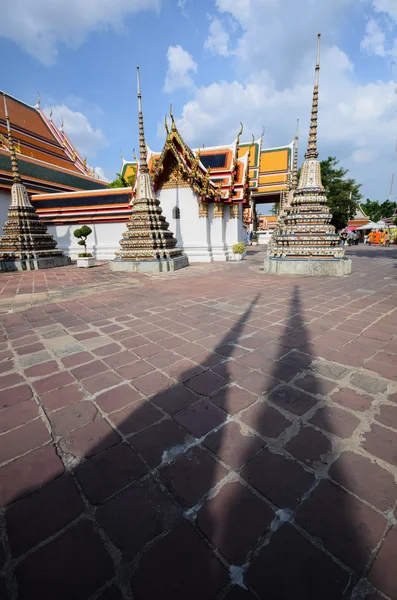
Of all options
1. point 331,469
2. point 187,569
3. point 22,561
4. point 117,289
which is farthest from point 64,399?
point 117,289

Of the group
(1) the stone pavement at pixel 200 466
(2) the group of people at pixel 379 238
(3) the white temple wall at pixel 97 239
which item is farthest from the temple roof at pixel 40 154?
(2) the group of people at pixel 379 238

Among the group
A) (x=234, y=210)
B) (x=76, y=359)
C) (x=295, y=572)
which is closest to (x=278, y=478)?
(x=295, y=572)

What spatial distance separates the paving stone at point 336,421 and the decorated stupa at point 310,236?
23.1 feet

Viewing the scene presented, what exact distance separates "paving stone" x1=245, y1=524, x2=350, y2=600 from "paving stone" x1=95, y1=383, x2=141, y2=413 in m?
1.34

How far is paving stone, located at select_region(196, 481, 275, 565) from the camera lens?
1.17m

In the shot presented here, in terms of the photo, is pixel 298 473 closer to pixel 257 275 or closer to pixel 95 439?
pixel 95 439

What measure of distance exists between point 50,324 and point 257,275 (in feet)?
20.2

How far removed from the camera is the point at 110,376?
2562mm

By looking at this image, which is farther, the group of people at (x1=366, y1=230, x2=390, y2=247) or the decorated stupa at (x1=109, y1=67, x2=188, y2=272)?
the group of people at (x1=366, y1=230, x2=390, y2=247)

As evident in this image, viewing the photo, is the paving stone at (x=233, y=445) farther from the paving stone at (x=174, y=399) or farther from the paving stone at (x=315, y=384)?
the paving stone at (x=315, y=384)

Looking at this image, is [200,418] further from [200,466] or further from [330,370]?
[330,370]

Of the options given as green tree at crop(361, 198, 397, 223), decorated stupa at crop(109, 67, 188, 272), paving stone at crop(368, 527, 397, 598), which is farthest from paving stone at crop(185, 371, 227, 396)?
green tree at crop(361, 198, 397, 223)

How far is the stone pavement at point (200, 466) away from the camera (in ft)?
3.56

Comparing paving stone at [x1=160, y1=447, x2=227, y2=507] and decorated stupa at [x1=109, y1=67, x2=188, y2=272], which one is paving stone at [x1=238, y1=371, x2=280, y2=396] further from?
decorated stupa at [x1=109, y1=67, x2=188, y2=272]
